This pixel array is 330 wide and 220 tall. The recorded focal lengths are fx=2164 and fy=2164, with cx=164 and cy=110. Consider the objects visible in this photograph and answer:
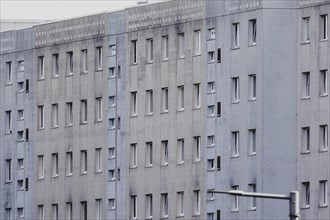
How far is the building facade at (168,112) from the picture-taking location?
11619 cm

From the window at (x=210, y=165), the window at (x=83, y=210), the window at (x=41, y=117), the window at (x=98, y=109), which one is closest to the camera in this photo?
the window at (x=210, y=165)

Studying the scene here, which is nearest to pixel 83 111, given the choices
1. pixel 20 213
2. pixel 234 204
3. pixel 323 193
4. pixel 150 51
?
pixel 150 51

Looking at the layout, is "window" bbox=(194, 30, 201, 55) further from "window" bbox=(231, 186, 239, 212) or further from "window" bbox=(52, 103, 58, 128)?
A: "window" bbox=(52, 103, 58, 128)

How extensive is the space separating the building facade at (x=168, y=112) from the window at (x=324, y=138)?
0.05 meters

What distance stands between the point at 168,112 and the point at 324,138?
13.1m

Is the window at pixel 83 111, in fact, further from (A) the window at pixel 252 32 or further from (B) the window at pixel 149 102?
(A) the window at pixel 252 32

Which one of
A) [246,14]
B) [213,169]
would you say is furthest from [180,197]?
[246,14]

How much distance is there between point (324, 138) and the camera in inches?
4528

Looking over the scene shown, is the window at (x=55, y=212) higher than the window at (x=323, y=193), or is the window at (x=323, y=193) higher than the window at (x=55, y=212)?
the window at (x=55, y=212)

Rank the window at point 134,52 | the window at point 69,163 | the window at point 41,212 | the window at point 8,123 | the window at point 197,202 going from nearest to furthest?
the window at point 197,202
the window at point 134,52
the window at point 69,163
the window at point 41,212
the window at point 8,123

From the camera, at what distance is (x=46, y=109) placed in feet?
445

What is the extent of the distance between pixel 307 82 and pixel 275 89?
211 centimetres

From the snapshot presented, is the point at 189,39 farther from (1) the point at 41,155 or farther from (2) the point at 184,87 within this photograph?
(1) the point at 41,155

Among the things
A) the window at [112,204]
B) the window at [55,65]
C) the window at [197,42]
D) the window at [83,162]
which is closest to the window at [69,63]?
the window at [55,65]
